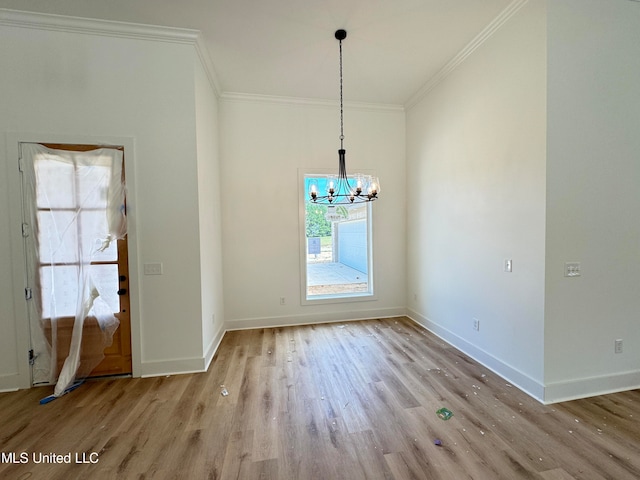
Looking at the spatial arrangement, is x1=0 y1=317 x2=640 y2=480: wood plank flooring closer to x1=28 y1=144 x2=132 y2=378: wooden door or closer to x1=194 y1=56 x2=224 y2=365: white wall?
x1=28 y1=144 x2=132 y2=378: wooden door

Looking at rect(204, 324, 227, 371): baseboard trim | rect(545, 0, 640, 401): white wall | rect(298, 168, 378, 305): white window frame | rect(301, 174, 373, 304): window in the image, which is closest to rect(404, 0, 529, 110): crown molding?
rect(545, 0, 640, 401): white wall

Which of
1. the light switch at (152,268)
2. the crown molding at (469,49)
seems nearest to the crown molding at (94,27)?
the light switch at (152,268)

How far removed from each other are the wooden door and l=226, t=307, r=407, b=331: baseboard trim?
4.91 feet

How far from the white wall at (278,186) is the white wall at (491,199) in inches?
28.9

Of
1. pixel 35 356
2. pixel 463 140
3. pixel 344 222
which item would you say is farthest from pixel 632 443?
pixel 35 356

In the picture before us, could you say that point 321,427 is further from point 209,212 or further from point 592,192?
point 592,192

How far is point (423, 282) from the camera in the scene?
4094 mm

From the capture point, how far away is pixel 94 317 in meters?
2.59

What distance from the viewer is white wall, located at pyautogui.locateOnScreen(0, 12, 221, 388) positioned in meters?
2.47

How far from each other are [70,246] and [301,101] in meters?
3.44

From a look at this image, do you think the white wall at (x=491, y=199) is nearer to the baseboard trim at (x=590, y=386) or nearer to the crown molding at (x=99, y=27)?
Answer: the baseboard trim at (x=590, y=386)

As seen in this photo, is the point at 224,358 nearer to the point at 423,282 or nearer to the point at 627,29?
the point at 423,282

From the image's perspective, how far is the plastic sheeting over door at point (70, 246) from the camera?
2.50 metres

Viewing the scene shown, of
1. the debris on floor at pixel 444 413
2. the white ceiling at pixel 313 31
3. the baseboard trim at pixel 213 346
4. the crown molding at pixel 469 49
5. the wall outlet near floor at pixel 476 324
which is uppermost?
the white ceiling at pixel 313 31
